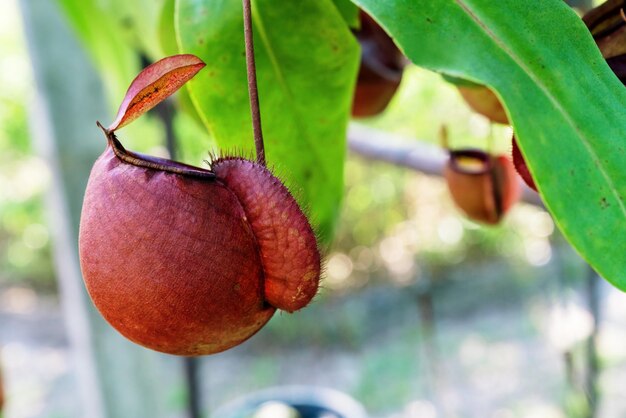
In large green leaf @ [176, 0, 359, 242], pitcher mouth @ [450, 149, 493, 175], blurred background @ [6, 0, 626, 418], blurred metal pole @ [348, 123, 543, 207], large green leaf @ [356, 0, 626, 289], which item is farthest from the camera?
blurred background @ [6, 0, 626, 418]

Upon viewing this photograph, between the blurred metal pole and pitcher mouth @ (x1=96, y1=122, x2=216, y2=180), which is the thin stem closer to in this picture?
pitcher mouth @ (x1=96, y1=122, x2=216, y2=180)

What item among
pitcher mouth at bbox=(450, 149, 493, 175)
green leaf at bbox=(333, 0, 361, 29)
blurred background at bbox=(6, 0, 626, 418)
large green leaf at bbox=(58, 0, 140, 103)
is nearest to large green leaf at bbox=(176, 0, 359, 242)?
green leaf at bbox=(333, 0, 361, 29)

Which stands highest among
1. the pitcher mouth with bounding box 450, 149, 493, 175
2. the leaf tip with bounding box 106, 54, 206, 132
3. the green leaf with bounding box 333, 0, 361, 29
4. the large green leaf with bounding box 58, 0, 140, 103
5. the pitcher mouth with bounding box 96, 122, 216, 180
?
the leaf tip with bounding box 106, 54, 206, 132

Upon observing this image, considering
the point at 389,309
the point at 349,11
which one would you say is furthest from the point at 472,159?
the point at 389,309

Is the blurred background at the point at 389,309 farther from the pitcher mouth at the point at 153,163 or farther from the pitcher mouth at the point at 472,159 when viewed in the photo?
the pitcher mouth at the point at 153,163

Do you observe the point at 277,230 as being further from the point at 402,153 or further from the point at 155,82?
the point at 402,153
